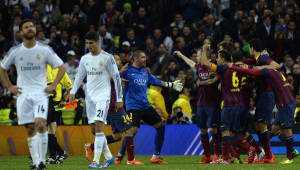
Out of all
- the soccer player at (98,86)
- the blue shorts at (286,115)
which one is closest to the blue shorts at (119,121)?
the soccer player at (98,86)

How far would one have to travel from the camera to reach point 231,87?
12.2m

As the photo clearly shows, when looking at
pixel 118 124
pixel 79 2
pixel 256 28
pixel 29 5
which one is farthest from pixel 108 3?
pixel 118 124

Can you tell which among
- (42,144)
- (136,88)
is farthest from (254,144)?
(42,144)

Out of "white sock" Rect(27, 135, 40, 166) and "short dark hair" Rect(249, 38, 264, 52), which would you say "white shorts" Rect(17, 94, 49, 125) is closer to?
"white sock" Rect(27, 135, 40, 166)

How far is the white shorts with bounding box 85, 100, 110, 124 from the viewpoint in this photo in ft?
35.7

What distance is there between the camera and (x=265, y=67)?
40.0ft

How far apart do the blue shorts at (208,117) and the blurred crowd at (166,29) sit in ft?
15.3

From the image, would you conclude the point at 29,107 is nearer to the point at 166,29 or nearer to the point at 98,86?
the point at 98,86

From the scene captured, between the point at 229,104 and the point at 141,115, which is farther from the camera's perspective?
the point at 141,115

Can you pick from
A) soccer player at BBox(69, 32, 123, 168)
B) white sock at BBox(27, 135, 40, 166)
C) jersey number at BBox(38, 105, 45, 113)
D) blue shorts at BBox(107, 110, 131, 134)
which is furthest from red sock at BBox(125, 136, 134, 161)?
jersey number at BBox(38, 105, 45, 113)

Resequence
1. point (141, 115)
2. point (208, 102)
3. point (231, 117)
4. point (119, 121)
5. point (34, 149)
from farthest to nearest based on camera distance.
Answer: point (141, 115) < point (119, 121) < point (208, 102) < point (231, 117) < point (34, 149)

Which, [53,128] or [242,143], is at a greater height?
[53,128]

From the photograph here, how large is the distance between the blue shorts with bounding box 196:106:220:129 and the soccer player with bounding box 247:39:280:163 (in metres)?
0.92

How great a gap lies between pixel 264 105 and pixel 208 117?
1.29 metres
